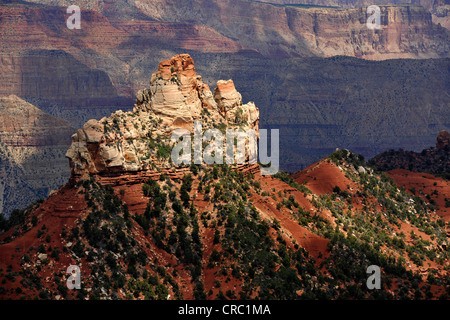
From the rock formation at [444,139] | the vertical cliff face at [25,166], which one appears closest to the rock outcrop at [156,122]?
the rock formation at [444,139]

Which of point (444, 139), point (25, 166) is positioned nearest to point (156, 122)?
point (444, 139)

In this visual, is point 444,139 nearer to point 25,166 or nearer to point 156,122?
point 25,166

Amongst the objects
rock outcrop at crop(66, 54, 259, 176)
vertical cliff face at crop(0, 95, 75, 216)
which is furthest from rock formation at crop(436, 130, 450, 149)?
rock outcrop at crop(66, 54, 259, 176)

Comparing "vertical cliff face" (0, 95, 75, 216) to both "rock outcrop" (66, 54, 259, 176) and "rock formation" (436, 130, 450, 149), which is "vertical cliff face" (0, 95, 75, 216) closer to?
"rock formation" (436, 130, 450, 149)

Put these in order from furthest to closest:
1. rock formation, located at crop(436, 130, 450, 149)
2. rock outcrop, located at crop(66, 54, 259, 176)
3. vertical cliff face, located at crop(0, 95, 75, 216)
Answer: vertical cliff face, located at crop(0, 95, 75, 216) < rock formation, located at crop(436, 130, 450, 149) < rock outcrop, located at crop(66, 54, 259, 176)

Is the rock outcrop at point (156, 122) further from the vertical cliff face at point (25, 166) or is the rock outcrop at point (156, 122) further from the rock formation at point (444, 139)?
the vertical cliff face at point (25, 166)

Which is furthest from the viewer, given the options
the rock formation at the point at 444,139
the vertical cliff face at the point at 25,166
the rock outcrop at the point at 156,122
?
the vertical cliff face at the point at 25,166

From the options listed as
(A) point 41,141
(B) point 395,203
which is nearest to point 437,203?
(B) point 395,203

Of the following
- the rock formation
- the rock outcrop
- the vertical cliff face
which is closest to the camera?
the rock outcrop

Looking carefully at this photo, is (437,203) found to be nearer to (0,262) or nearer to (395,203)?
(395,203)
